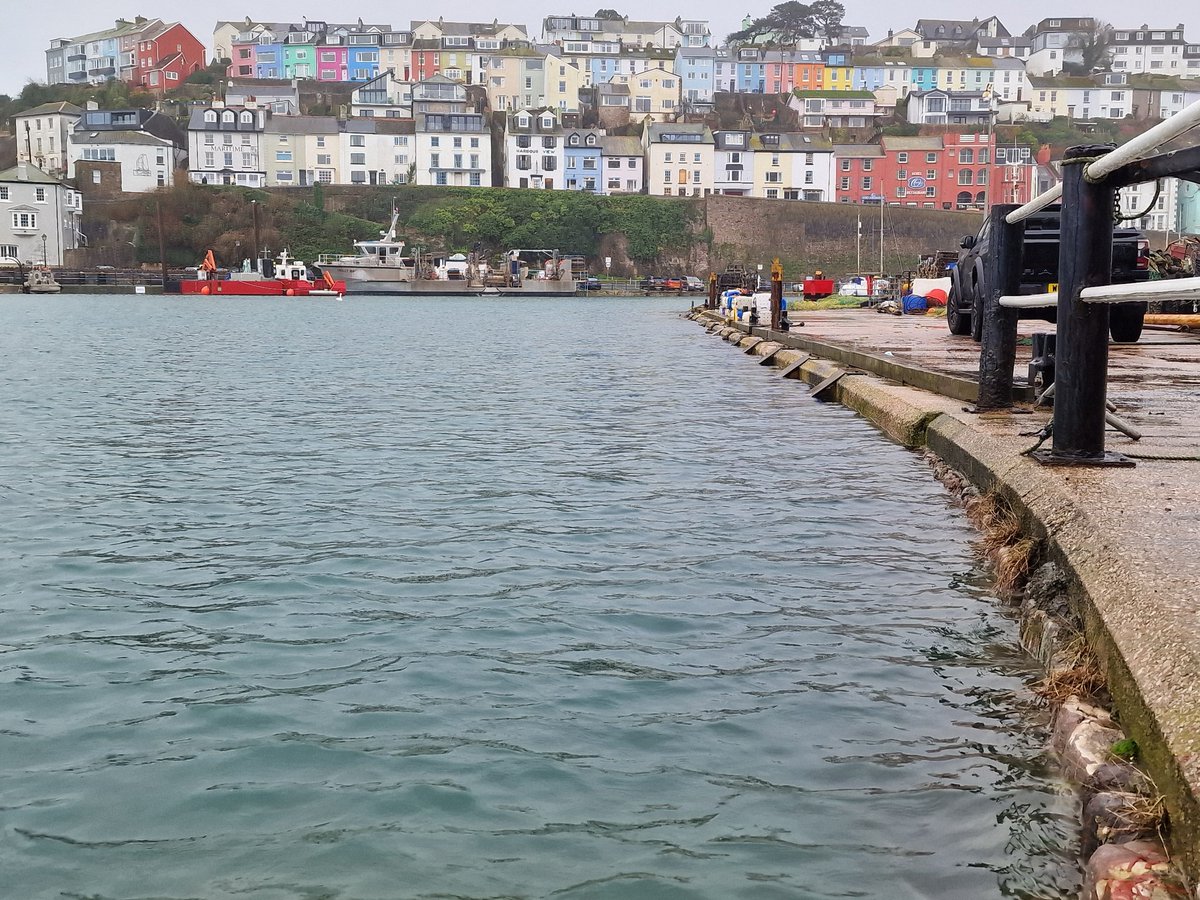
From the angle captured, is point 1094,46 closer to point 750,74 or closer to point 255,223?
point 750,74

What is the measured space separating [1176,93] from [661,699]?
547ft

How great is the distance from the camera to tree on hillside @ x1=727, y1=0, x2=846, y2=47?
176 meters

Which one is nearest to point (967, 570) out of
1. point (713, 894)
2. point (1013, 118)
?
point (713, 894)

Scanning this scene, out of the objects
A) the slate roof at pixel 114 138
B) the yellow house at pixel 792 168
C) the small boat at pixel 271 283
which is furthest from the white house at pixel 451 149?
the yellow house at pixel 792 168

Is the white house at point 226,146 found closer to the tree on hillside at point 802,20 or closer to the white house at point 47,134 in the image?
the white house at point 47,134

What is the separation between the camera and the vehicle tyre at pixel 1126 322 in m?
16.8

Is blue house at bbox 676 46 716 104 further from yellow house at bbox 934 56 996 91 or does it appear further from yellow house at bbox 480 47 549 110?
yellow house at bbox 934 56 996 91

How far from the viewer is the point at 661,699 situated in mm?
5207

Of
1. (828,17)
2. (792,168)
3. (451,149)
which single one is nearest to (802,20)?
(828,17)

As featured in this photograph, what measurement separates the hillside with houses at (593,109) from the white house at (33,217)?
0.62 ft

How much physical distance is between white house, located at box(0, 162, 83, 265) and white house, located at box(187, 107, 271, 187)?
46.6ft

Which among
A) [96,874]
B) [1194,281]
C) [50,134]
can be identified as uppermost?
[50,134]

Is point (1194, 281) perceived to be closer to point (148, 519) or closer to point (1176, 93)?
point (148, 519)

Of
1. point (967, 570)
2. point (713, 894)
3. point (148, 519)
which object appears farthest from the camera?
point (148, 519)
